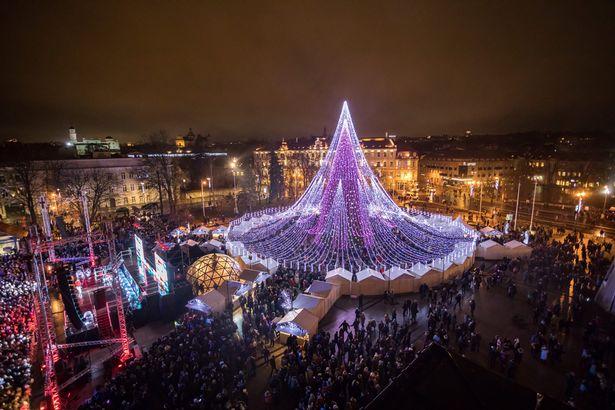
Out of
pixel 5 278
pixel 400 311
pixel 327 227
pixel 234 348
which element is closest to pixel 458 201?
pixel 327 227

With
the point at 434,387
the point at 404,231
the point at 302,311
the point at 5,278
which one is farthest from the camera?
the point at 404,231

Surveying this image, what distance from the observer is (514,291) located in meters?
16.5

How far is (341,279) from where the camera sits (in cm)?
1720

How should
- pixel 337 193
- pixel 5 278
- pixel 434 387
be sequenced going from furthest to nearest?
pixel 337 193 < pixel 5 278 < pixel 434 387

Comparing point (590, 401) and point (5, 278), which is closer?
point (590, 401)

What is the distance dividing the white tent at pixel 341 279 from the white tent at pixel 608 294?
12.0 meters

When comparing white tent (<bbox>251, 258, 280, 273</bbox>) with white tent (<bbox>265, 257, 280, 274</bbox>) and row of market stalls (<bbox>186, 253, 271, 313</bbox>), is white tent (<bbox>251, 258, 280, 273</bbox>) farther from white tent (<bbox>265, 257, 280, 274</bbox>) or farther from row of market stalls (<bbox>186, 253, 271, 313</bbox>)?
row of market stalls (<bbox>186, 253, 271, 313</bbox>)

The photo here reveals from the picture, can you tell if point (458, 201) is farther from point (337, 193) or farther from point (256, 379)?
point (256, 379)

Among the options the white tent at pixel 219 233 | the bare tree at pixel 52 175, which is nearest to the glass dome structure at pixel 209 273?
the white tent at pixel 219 233

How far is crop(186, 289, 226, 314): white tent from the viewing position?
14.7 meters

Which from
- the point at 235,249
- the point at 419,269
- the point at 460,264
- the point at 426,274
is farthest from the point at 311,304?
the point at 460,264

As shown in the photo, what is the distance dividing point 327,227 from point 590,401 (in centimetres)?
1484

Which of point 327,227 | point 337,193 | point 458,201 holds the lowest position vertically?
point 458,201

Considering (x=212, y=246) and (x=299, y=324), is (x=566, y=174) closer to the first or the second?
(x=212, y=246)
